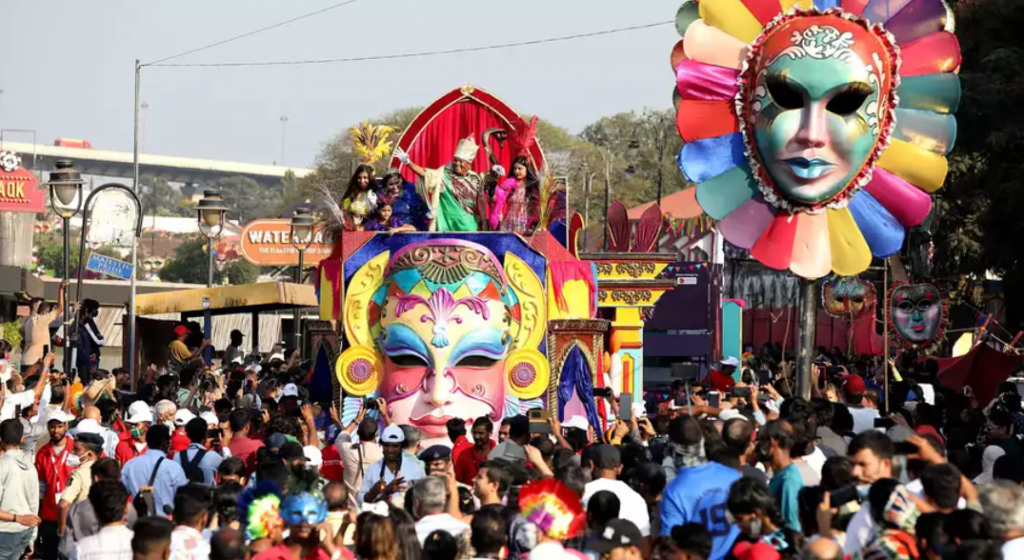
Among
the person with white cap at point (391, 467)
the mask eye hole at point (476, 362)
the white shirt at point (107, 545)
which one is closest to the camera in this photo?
the white shirt at point (107, 545)

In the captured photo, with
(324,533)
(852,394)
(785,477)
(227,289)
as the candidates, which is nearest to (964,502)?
(785,477)

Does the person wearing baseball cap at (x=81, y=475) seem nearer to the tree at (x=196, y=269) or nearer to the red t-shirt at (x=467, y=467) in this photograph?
the red t-shirt at (x=467, y=467)

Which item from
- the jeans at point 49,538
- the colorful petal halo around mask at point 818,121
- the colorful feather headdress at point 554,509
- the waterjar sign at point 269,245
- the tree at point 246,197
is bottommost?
the jeans at point 49,538

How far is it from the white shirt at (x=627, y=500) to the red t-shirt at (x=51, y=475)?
4510 mm

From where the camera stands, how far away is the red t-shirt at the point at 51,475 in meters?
11.3

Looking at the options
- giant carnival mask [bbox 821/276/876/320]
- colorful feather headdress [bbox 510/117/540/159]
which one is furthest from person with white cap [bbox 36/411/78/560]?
giant carnival mask [bbox 821/276/876/320]

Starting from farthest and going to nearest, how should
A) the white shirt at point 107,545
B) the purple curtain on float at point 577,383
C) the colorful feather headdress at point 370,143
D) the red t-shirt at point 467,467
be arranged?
the colorful feather headdress at point 370,143, the purple curtain on float at point 577,383, the red t-shirt at point 467,467, the white shirt at point 107,545

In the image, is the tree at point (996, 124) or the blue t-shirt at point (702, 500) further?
the tree at point (996, 124)

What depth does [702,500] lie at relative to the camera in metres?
7.99

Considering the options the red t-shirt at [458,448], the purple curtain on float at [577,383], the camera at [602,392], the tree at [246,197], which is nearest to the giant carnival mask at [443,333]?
the camera at [602,392]

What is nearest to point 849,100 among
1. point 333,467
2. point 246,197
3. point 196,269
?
point 333,467

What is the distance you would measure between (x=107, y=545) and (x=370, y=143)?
33.2 ft

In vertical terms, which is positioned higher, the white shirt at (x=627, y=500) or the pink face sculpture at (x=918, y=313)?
the pink face sculpture at (x=918, y=313)

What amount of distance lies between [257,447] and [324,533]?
3.50 m
